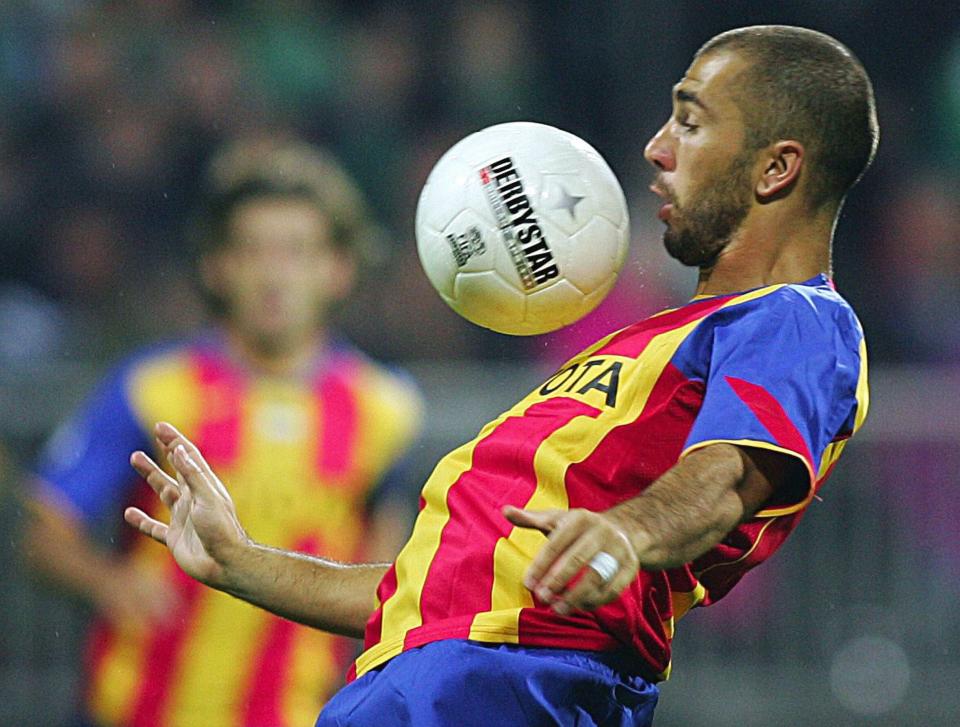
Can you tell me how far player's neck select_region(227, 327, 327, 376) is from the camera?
5742 millimetres

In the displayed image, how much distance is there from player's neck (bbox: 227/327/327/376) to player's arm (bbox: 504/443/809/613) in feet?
10.4

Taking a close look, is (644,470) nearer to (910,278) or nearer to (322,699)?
(322,699)

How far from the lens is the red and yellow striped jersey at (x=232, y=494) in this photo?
532 cm

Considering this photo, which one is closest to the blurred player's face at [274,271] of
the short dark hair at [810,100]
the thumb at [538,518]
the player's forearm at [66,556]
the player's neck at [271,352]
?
the player's neck at [271,352]

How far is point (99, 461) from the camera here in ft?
17.8

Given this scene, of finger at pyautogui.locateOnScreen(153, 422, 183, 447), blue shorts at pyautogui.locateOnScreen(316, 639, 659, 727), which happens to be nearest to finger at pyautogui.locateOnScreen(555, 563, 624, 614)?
blue shorts at pyautogui.locateOnScreen(316, 639, 659, 727)

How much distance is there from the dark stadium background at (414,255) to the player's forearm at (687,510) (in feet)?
15.4

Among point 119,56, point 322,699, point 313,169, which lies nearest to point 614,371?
point 322,699

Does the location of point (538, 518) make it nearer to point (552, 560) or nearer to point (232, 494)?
point (552, 560)

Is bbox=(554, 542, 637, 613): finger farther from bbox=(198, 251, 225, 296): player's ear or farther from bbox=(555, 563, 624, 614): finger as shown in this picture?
bbox=(198, 251, 225, 296): player's ear

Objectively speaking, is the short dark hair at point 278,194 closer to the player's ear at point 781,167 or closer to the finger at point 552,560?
the player's ear at point 781,167

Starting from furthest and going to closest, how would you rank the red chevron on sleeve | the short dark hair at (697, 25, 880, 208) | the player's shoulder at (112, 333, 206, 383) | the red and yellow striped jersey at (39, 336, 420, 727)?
the player's shoulder at (112, 333, 206, 383) → the red and yellow striped jersey at (39, 336, 420, 727) → the short dark hair at (697, 25, 880, 208) → the red chevron on sleeve

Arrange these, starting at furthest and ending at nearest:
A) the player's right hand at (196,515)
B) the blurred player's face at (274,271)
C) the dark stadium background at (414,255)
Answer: the dark stadium background at (414,255) < the blurred player's face at (274,271) < the player's right hand at (196,515)

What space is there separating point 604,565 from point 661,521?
20cm
